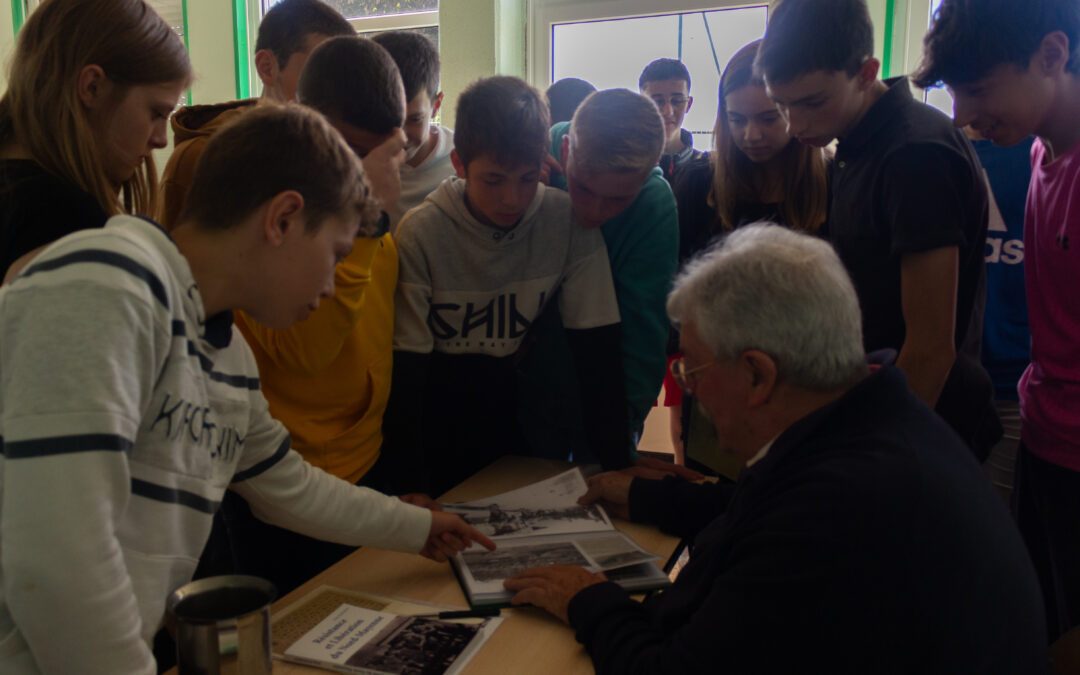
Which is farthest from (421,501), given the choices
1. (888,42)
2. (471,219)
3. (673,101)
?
(888,42)

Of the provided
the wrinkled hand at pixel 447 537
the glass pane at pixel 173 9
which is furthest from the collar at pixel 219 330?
the glass pane at pixel 173 9

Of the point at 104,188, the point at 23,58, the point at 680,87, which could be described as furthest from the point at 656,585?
the point at 680,87

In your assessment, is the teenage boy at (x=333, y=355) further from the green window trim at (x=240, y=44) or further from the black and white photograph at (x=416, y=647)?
the green window trim at (x=240, y=44)

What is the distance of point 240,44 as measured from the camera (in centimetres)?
473

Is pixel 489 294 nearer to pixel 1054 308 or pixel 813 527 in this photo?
pixel 813 527

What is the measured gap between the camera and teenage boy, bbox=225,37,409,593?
1412 mm

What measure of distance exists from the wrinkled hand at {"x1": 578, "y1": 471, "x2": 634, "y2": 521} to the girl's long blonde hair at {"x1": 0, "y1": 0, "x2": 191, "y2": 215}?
938 millimetres

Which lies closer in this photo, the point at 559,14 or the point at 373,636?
the point at 373,636

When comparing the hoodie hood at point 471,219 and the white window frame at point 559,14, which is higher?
the white window frame at point 559,14

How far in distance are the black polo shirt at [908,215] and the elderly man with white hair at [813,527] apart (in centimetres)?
47

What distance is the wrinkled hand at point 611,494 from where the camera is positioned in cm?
155

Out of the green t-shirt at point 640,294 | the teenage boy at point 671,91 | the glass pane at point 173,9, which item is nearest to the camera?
the green t-shirt at point 640,294

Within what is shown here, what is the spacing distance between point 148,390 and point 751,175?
160 centimetres

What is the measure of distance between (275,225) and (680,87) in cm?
283
